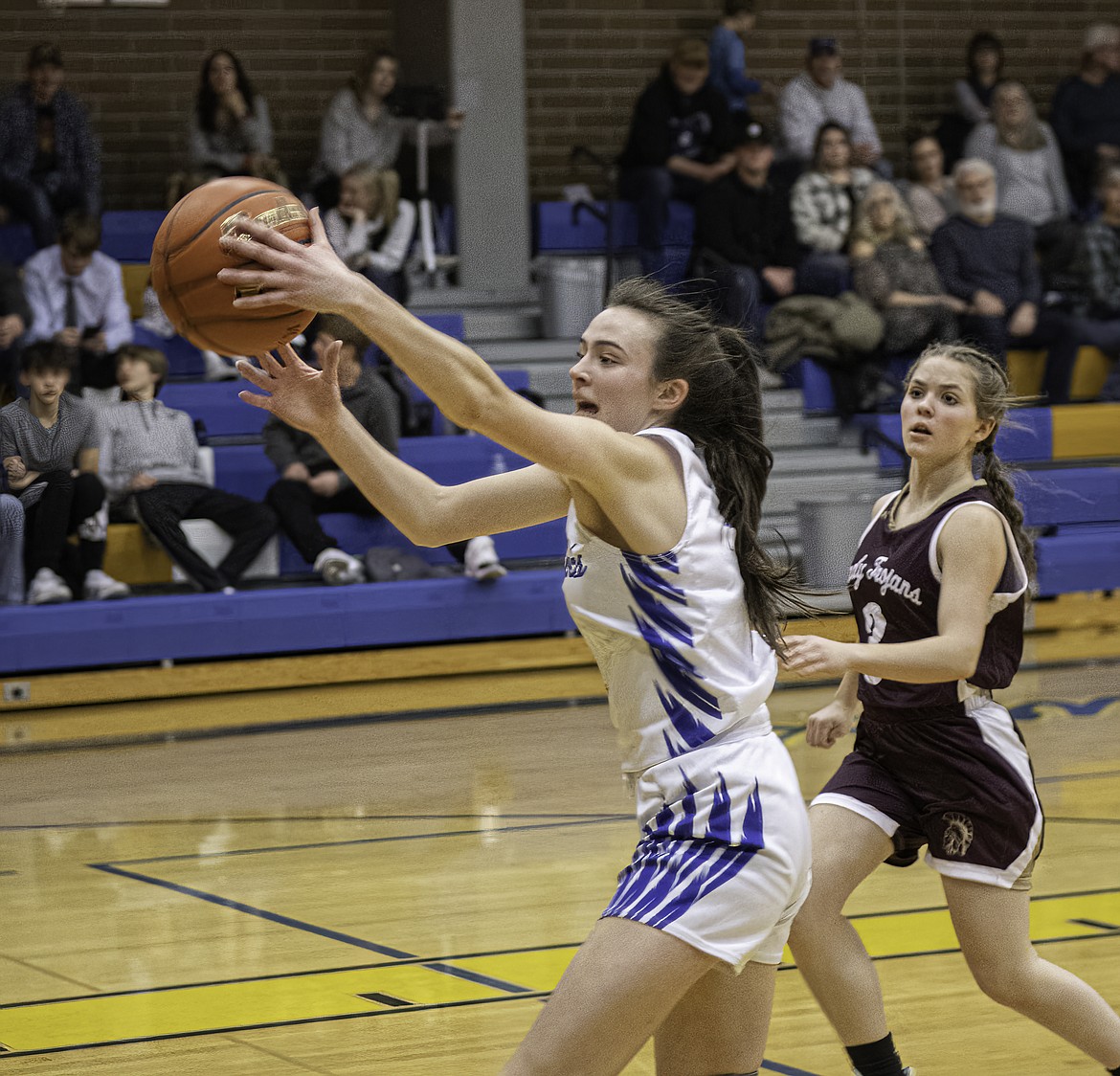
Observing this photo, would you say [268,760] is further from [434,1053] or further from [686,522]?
[686,522]

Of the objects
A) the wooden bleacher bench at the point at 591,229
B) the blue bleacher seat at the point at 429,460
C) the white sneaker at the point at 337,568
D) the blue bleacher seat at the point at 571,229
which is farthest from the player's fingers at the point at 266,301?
the blue bleacher seat at the point at 571,229

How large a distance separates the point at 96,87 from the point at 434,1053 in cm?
917

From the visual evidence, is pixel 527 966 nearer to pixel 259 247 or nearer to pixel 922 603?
pixel 922 603

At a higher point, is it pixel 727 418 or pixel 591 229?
pixel 727 418

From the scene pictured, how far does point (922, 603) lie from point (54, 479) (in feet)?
18.2

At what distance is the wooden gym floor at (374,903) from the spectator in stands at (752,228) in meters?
3.80

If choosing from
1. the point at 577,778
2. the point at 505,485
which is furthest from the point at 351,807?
the point at 505,485

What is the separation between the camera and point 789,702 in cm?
813

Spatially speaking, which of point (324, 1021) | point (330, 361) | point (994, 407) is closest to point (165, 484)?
point (324, 1021)

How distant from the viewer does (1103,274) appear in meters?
11.4

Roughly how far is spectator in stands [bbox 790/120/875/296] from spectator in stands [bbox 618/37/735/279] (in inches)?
21.2

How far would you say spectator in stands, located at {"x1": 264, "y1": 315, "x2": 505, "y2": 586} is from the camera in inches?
340

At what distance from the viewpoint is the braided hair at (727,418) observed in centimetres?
249

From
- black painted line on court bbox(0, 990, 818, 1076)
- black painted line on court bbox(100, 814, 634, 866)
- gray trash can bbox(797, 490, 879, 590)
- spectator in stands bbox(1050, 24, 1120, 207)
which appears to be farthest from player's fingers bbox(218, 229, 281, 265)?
spectator in stands bbox(1050, 24, 1120, 207)
